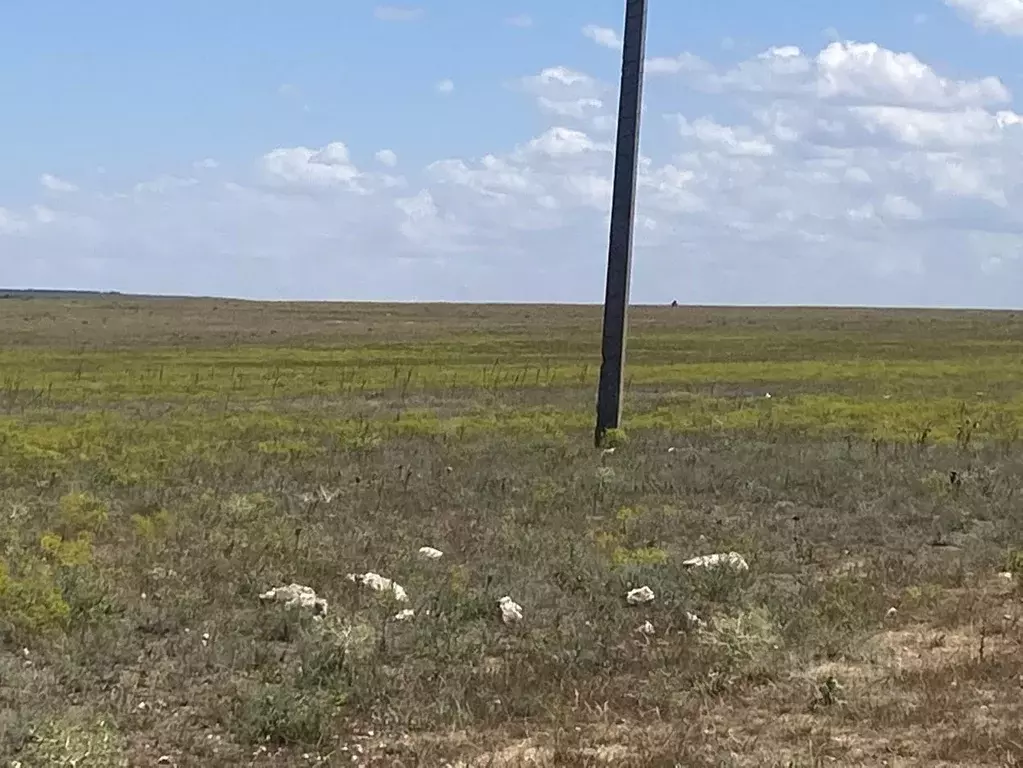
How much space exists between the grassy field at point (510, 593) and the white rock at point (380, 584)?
0.29 ft

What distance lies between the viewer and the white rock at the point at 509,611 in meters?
8.55

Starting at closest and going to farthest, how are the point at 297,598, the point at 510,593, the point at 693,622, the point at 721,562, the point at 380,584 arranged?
the point at 693,622 < the point at 297,598 < the point at 510,593 < the point at 380,584 < the point at 721,562

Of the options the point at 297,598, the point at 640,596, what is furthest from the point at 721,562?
the point at 297,598

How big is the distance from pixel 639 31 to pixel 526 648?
1160 centimetres

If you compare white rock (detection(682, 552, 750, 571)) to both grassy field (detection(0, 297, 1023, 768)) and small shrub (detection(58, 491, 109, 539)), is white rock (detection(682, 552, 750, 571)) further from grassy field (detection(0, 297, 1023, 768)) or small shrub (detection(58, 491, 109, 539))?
small shrub (detection(58, 491, 109, 539))

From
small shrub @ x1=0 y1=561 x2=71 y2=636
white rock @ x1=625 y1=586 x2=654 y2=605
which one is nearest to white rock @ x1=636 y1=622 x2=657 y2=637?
white rock @ x1=625 y1=586 x2=654 y2=605

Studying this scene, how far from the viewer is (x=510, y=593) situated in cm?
928

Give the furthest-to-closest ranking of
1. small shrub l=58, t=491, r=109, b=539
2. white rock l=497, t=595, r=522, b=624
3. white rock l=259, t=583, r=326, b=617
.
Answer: small shrub l=58, t=491, r=109, b=539
white rock l=259, t=583, r=326, b=617
white rock l=497, t=595, r=522, b=624

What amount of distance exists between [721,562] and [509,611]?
6.77ft

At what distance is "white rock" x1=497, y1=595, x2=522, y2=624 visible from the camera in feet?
Result: 28.1

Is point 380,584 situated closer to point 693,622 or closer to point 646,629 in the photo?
point 646,629

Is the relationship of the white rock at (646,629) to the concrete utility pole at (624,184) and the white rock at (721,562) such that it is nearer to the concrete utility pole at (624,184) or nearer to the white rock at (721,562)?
the white rock at (721,562)

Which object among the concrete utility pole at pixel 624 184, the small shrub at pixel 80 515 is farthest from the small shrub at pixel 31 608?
the concrete utility pole at pixel 624 184

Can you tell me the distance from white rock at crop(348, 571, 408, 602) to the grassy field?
88 mm
